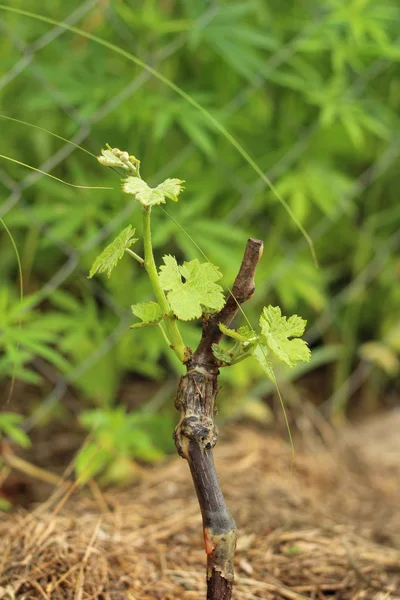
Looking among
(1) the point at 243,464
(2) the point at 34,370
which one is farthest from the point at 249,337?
(2) the point at 34,370

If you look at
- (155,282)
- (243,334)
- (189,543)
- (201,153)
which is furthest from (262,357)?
(201,153)

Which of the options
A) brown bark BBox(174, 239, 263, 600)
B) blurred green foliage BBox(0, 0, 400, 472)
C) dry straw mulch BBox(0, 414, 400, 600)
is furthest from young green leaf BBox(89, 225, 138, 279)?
blurred green foliage BBox(0, 0, 400, 472)

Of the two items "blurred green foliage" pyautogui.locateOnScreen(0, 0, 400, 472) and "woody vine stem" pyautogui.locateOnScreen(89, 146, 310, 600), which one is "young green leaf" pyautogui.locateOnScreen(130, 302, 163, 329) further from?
"blurred green foliage" pyautogui.locateOnScreen(0, 0, 400, 472)

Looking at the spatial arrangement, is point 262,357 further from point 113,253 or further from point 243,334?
point 113,253

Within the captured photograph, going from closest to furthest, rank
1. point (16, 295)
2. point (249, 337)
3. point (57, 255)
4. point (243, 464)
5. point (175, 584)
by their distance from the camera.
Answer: point (249, 337), point (175, 584), point (243, 464), point (16, 295), point (57, 255)

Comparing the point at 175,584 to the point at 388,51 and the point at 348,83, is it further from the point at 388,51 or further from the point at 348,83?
the point at 348,83

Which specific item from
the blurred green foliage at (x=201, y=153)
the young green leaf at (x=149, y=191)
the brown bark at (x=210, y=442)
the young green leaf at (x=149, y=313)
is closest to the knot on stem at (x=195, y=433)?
the brown bark at (x=210, y=442)

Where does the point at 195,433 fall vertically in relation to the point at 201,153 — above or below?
below
